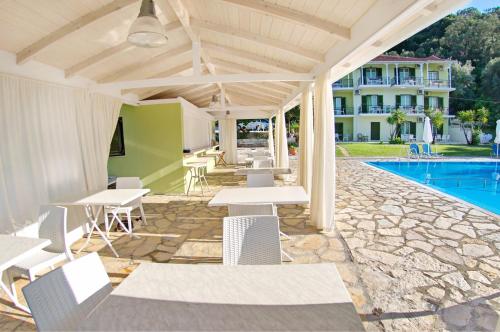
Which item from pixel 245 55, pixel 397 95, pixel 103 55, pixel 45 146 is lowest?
pixel 45 146

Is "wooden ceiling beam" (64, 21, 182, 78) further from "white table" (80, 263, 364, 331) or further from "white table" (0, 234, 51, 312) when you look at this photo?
"white table" (80, 263, 364, 331)

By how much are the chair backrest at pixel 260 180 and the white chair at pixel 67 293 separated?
2.90 m

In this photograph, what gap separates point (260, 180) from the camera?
448 centimetres

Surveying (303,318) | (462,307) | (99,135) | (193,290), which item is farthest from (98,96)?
(462,307)

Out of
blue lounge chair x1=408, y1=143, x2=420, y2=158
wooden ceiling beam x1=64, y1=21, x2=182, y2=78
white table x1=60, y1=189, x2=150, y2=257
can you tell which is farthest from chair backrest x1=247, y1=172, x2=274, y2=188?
blue lounge chair x1=408, y1=143, x2=420, y2=158

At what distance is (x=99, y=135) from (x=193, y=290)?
4442mm

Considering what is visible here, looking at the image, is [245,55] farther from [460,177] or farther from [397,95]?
[397,95]

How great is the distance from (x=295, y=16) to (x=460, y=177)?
9.67 meters

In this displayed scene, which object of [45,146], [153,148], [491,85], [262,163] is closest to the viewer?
[45,146]

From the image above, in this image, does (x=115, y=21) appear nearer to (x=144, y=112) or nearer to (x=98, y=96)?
(x=98, y=96)

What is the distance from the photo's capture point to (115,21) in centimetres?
330

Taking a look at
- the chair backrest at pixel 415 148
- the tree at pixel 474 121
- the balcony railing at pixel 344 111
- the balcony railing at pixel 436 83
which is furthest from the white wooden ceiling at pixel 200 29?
the balcony railing at pixel 436 83

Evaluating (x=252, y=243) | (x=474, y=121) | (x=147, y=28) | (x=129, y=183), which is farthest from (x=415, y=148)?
(x=147, y=28)

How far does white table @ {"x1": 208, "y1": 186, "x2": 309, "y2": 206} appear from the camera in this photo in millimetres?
3375
